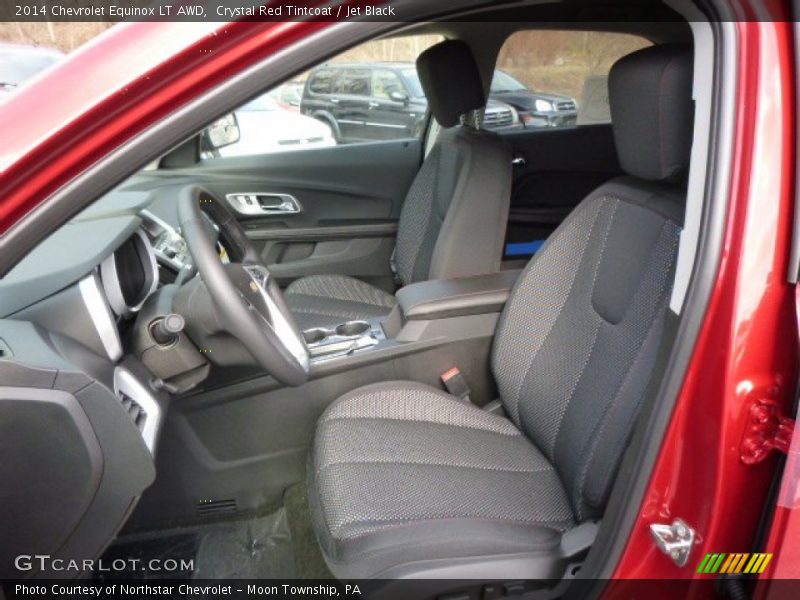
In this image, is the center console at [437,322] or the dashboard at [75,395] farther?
the center console at [437,322]

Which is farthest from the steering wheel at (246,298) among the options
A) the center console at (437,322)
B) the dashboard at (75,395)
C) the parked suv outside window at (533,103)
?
the parked suv outside window at (533,103)

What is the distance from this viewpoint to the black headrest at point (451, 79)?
7.08 ft

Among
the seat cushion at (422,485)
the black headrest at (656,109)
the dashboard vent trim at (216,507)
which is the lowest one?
the dashboard vent trim at (216,507)

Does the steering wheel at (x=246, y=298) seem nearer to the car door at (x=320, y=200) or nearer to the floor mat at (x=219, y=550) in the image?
the floor mat at (x=219, y=550)

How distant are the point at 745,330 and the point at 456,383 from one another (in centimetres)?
94

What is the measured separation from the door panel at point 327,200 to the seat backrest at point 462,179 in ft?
1.62

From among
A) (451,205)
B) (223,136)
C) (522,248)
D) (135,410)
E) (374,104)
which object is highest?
(374,104)

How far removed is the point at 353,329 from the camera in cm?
183

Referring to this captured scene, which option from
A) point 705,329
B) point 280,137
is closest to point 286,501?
point 705,329

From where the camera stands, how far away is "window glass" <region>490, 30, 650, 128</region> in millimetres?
2168

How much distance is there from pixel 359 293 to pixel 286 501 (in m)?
0.81

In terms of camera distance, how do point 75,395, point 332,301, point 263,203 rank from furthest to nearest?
point 263,203 → point 332,301 → point 75,395

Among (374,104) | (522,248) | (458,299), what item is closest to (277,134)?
(374,104)

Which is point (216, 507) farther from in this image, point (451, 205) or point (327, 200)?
point (327, 200)
